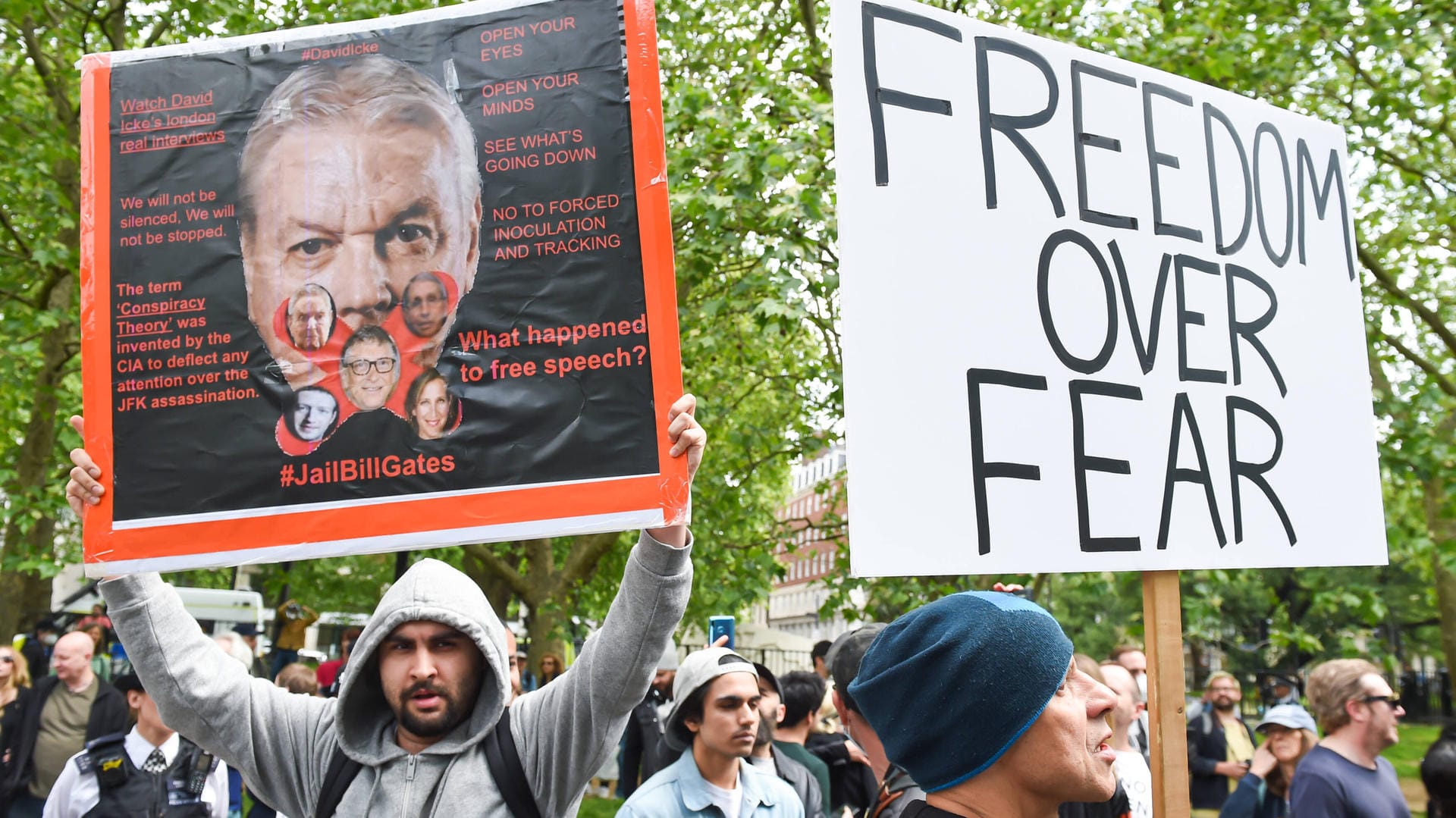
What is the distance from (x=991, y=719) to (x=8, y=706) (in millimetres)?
7147

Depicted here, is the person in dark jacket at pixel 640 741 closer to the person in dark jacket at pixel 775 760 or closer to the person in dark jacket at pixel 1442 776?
the person in dark jacket at pixel 775 760

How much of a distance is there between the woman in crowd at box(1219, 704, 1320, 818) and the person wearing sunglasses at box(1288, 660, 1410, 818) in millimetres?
1211

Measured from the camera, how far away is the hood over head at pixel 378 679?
2604 mm

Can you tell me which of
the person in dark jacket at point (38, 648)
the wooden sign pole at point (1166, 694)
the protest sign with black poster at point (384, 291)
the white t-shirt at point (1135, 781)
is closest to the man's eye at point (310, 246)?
the protest sign with black poster at point (384, 291)

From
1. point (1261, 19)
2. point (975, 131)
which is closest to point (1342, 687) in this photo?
point (975, 131)

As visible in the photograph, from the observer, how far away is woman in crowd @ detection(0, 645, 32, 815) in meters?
6.74

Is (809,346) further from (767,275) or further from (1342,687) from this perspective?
(1342,687)

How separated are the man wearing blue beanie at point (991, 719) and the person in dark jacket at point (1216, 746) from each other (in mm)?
6750

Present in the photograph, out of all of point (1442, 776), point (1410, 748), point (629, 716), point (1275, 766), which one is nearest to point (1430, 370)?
point (1275, 766)

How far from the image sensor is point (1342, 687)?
4273 mm

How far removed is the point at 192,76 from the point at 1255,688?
95.4 feet

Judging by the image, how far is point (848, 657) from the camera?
3.59 metres

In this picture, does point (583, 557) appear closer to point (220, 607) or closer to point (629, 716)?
point (220, 607)

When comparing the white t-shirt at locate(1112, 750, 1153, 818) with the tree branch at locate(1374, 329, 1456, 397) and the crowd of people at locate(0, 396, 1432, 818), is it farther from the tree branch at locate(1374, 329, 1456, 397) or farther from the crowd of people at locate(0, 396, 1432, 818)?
the tree branch at locate(1374, 329, 1456, 397)
